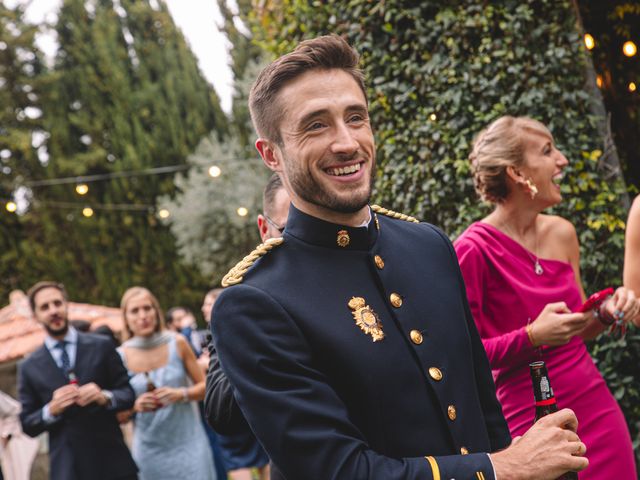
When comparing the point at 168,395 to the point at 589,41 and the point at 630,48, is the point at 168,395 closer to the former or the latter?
the point at 589,41

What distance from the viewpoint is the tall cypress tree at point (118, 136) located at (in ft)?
86.5

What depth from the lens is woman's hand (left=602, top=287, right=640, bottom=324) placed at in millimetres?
3074

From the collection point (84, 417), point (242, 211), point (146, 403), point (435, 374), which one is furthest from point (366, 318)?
point (242, 211)

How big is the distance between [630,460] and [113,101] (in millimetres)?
27704

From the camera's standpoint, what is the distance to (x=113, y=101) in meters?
28.5

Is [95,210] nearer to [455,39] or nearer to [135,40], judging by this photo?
[135,40]

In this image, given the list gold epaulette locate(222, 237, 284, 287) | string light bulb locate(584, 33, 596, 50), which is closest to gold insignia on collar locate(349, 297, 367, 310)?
gold epaulette locate(222, 237, 284, 287)

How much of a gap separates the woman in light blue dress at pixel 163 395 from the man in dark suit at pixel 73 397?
0.47m

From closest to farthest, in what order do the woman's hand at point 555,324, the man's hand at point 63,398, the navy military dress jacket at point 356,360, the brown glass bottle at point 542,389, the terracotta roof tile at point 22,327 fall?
the navy military dress jacket at point 356,360 < the brown glass bottle at point 542,389 < the woman's hand at point 555,324 < the man's hand at point 63,398 < the terracotta roof tile at point 22,327

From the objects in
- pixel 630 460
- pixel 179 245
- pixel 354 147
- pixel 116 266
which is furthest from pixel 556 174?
pixel 116 266

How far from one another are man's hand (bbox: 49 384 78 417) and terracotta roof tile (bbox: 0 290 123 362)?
4.53 metres

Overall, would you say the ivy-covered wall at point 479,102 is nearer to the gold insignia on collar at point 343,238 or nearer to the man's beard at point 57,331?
the man's beard at point 57,331

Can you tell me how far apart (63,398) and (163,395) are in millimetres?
964

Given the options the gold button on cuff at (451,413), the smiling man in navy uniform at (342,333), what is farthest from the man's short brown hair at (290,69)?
the gold button on cuff at (451,413)
